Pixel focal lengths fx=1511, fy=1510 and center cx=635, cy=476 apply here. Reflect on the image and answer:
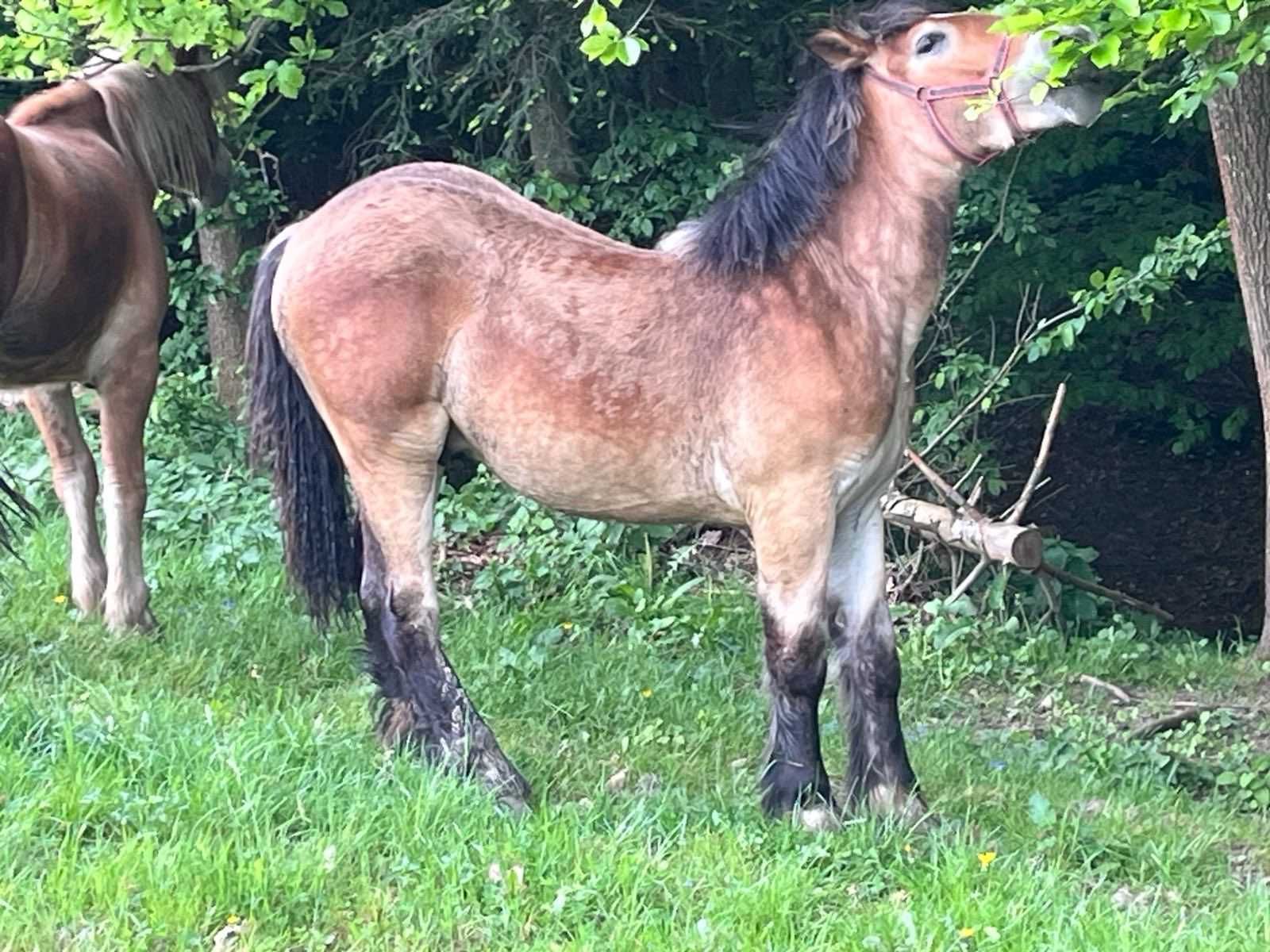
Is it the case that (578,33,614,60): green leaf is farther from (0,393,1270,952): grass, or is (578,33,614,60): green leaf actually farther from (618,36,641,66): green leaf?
(0,393,1270,952): grass

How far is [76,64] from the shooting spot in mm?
7168

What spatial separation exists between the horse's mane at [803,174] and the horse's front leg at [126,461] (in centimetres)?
279

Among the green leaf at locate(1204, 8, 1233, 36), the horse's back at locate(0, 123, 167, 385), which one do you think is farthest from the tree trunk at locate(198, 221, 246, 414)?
the green leaf at locate(1204, 8, 1233, 36)

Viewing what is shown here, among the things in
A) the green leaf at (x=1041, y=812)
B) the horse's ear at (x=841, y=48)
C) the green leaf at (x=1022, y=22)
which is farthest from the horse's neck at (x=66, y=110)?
the green leaf at (x=1041, y=812)

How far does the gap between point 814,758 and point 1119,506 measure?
25.8ft

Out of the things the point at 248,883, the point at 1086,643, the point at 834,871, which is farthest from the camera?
the point at 1086,643

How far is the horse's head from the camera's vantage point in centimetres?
410

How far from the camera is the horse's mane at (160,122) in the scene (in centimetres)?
656

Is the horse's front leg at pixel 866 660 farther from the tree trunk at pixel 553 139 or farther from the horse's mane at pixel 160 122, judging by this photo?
the tree trunk at pixel 553 139

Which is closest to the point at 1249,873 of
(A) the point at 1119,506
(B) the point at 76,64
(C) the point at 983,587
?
(C) the point at 983,587

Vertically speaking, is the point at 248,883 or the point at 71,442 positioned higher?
the point at 248,883

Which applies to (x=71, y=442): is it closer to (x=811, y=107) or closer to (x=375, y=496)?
(x=375, y=496)

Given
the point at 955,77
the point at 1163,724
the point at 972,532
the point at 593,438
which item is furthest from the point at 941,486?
the point at 955,77

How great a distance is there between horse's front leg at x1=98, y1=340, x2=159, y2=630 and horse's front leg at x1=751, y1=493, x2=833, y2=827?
114 inches
